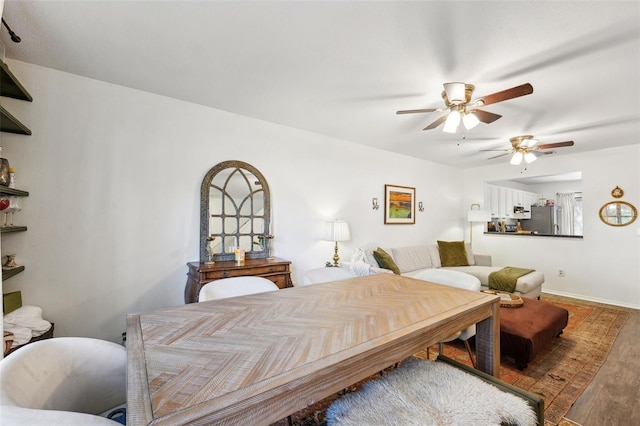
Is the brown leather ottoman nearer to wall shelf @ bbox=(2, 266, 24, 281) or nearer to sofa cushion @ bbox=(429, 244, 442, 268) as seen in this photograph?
sofa cushion @ bbox=(429, 244, 442, 268)

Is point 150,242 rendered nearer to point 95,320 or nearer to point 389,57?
point 95,320

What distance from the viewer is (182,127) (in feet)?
9.32

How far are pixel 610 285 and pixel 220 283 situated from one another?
5832 millimetres

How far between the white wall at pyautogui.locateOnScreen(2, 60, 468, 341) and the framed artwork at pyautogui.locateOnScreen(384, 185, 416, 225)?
1.87 meters

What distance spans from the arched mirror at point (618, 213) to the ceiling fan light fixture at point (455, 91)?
162 inches

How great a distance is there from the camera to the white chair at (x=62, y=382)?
64 centimetres

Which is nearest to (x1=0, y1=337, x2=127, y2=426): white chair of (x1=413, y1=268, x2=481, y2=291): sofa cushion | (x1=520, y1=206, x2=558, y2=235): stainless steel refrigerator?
(x1=413, y1=268, x2=481, y2=291): sofa cushion

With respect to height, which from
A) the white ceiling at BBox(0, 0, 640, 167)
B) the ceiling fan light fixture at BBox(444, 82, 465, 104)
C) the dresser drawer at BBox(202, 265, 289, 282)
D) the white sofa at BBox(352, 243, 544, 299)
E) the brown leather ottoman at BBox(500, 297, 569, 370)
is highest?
the white ceiling at BBox(0, 0, 640, 167)

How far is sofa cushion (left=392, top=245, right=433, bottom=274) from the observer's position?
4.42 metres

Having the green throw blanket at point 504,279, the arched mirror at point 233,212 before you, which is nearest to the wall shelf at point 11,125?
the arched mirror at point 233,212

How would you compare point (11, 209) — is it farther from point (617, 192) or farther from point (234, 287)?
point (617, 192)

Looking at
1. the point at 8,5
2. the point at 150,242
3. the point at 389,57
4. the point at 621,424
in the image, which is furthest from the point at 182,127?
the point at 621,424

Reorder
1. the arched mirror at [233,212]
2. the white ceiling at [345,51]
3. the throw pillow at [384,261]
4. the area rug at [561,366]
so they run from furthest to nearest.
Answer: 1. the throw pillow at [384,261]
2. the arched mirror at [233,212]
3. the area rug at [561,366]
4. the white ceiling at [345,51]

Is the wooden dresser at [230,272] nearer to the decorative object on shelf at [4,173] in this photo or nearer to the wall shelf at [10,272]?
the wall shelf at [10,272]
